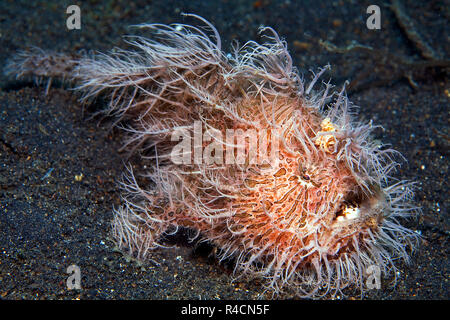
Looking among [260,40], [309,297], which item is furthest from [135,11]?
[309,297]

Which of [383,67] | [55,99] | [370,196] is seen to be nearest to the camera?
[370,196]

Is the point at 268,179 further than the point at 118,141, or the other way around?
the point at 118,141

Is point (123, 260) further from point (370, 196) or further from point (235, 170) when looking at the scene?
point (370, 196)

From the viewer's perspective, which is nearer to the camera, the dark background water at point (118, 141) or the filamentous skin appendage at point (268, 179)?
the filamentous skin appendage at point (268, 179)

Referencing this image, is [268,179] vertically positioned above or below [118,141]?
above

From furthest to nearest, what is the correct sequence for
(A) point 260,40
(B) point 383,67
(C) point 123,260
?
1. (A) point 260,40
2. (B) point 383,67
3. (C) point 123,260
